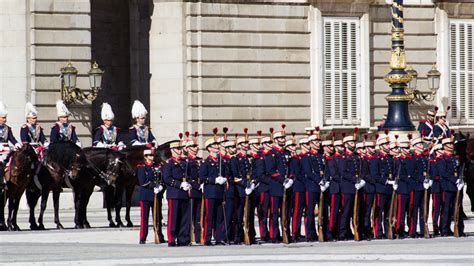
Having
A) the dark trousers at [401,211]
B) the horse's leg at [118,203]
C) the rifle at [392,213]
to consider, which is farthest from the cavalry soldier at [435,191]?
the horse's leg at [118,203]

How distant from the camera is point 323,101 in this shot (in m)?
40.6

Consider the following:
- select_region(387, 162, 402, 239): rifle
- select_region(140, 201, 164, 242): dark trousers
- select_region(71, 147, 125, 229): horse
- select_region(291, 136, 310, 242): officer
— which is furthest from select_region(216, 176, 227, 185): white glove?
select_region(71, 147, 125, 229): horse

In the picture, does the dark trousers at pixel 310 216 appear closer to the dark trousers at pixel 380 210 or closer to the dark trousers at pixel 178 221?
the dark trousers at pixel 380 210

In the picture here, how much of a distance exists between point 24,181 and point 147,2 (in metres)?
11.0

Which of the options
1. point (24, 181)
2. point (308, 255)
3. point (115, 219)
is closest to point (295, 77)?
point (115, 219)

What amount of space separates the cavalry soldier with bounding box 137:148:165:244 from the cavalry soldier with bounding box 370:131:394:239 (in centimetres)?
344

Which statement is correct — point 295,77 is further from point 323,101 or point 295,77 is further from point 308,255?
point 308,255

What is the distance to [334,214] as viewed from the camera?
2733 cm

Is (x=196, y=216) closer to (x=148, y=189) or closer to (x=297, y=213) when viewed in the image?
(x=148, y=189)

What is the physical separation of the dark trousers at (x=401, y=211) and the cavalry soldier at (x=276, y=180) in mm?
2012

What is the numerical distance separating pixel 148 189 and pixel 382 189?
148 inches

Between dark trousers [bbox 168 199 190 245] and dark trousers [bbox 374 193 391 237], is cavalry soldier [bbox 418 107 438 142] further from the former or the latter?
dark trousers [bbox 168 199 190 245]

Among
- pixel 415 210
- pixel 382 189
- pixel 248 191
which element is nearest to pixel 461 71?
pixel 415 210

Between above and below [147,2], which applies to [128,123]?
below
